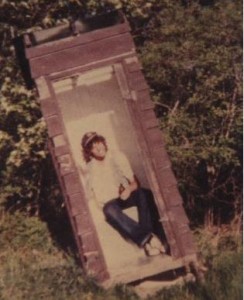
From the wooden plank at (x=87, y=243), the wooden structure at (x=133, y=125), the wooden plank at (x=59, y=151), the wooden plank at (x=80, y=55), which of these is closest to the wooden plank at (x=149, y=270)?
the wooden structure at (x=133, y=125)

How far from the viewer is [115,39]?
6.91 metres

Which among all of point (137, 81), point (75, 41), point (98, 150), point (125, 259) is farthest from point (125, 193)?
point (75, 41)

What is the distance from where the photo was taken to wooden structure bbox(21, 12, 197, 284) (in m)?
6.70

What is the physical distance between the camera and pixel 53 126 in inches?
268

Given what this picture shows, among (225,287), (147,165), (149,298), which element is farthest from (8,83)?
(225,287)

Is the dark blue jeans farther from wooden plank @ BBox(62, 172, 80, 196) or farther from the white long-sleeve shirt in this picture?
wooden plank @ BBox(62, 172, 80, 196)

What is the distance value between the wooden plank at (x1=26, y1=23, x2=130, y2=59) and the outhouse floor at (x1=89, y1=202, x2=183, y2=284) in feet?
7.05

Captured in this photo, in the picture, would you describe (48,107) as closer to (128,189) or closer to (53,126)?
(53,126)

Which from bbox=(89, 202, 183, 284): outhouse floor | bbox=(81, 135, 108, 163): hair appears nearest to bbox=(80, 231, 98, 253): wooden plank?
bbox=(89, 202, 183, 284): outhouse floor

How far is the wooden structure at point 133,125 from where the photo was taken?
670 centimetres

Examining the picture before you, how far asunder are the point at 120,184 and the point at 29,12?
10.6 feet

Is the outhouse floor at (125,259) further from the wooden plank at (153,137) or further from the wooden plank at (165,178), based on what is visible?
the wooden plank at (153,137)

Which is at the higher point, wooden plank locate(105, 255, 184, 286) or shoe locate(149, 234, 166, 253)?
shoe locate(149, 234, 166, 253)

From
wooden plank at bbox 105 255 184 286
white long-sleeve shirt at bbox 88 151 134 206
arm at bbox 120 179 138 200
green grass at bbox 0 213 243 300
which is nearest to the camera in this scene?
green grass at bbox 0 213 243 300
